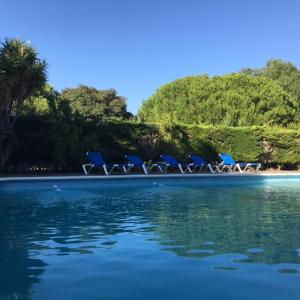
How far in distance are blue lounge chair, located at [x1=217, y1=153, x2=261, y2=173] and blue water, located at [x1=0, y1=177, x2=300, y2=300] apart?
10213 millimetres

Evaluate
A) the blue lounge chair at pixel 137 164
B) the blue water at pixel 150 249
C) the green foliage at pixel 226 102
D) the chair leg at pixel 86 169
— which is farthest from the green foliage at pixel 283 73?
the blue water at pixel 150 249

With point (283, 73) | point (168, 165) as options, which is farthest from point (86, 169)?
point (283, 73)

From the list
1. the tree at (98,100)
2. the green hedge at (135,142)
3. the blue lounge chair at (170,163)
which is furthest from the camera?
the tree at (98,100)

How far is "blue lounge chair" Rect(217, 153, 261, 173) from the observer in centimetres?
2073

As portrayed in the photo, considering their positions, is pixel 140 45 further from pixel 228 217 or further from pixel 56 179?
pixel 228 217

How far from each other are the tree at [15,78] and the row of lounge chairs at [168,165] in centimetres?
328

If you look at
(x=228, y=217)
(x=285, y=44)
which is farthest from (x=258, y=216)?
(x=285, y=44)

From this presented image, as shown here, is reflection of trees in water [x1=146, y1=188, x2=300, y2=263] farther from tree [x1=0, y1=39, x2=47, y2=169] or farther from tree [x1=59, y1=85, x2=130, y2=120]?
tree [x1=59, y1=85, x2=130, y2=120]

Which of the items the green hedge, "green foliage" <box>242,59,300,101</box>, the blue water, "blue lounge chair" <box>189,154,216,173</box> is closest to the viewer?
the blue water

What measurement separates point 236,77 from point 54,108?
21690 millimetres

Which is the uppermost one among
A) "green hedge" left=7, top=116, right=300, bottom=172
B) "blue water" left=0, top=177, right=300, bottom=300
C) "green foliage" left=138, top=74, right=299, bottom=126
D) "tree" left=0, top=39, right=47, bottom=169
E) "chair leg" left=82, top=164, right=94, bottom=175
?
"green foliage" left=138, top=74, right=299, bottom=126

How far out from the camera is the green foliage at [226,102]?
3512 cm

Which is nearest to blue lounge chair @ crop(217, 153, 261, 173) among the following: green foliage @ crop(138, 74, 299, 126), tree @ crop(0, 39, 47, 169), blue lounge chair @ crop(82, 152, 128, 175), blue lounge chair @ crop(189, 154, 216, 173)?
blue lounge chair @ crop(189, 154, 216, 173)

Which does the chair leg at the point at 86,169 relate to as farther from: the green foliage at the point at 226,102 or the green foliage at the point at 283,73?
the green foliage at the point at 283,73
